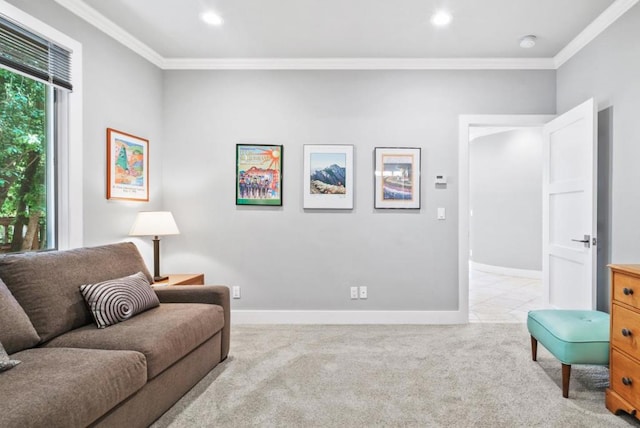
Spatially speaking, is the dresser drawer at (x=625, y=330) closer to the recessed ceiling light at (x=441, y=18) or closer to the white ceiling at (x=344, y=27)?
the white ceiling at (x=344, y=27)

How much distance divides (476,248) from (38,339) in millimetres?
7126

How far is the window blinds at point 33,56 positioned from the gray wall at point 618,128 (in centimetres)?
399

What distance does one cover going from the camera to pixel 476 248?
7.18 m

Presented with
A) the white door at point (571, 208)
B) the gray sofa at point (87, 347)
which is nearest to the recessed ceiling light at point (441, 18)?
Answer: the white door at point (571, 208)

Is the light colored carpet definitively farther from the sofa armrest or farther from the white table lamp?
the white table lamp

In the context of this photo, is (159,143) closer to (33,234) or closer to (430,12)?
(33,234)

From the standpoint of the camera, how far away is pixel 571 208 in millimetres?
2980

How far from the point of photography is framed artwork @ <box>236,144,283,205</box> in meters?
3.53

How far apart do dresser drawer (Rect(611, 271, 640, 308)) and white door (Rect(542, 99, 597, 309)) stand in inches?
30.6

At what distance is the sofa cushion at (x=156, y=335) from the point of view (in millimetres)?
1781

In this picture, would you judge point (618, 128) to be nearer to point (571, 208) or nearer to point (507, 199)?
point (571, 208)

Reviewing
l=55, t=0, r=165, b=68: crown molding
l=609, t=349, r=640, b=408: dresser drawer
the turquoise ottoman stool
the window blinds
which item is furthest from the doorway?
the window blinds

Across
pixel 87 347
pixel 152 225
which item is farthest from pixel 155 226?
pixel 87 347

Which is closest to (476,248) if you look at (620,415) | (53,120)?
(620,415)
